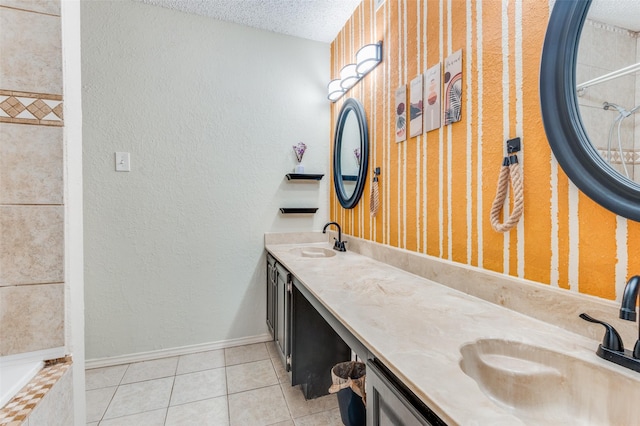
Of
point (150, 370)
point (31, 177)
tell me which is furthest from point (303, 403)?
point (31, 177)

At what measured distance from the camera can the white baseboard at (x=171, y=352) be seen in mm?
1994

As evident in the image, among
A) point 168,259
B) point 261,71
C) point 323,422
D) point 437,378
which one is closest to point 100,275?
point 168,259

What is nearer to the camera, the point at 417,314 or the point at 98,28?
the point at 417,314

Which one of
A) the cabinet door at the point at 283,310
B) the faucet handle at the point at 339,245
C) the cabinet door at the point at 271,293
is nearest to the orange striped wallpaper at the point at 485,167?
the faucet handle at the point at 339,245

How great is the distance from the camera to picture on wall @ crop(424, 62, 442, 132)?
1299mm

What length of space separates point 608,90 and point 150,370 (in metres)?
2.64

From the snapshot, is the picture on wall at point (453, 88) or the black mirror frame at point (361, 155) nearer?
the picture on wall at point (453, 88)

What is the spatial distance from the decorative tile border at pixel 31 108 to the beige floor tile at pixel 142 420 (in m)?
1.47

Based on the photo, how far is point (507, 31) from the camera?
99 cm

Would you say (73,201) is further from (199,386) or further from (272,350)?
(272,350)

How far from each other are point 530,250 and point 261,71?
219cm

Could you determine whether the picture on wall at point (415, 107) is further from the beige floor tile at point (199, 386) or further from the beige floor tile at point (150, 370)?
the beige floor tile at point (150, 370)

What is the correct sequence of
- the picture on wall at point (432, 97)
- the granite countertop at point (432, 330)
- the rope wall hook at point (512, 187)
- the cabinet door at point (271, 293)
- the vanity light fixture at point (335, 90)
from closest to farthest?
the granite countertop at point (432, 330) → the rope wall hook at point (512, 187) → the picture on wall at point (432, 97) → the cabinet door at point (271, 293) → the vanity light fixture at point (335, 90)

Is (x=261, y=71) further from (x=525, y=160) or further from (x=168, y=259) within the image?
(x=525, y=160)
